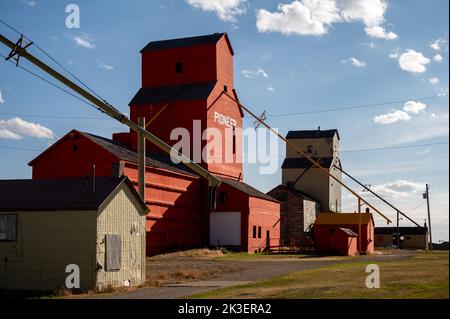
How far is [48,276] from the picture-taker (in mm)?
24609

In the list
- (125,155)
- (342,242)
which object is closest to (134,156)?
(125,155)

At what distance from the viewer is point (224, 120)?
2507 inches

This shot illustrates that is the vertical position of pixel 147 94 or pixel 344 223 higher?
pixel 147 94

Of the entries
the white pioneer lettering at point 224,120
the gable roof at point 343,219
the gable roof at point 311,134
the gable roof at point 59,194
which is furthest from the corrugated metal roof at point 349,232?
the gable roof at point 311,134

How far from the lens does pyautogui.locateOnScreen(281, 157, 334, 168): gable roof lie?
88.2m

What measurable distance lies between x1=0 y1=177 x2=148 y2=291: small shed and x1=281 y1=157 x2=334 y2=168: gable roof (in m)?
63.2

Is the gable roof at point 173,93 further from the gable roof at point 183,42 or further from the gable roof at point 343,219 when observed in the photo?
the gable roof at point 343,219

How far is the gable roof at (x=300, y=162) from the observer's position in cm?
8825

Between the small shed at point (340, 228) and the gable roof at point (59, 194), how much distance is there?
32887 mm

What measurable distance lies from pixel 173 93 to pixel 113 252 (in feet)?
127

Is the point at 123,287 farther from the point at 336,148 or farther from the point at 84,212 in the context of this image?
the point at 336,148

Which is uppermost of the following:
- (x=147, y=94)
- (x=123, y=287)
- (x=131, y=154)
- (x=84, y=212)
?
(x=147, y=94)
